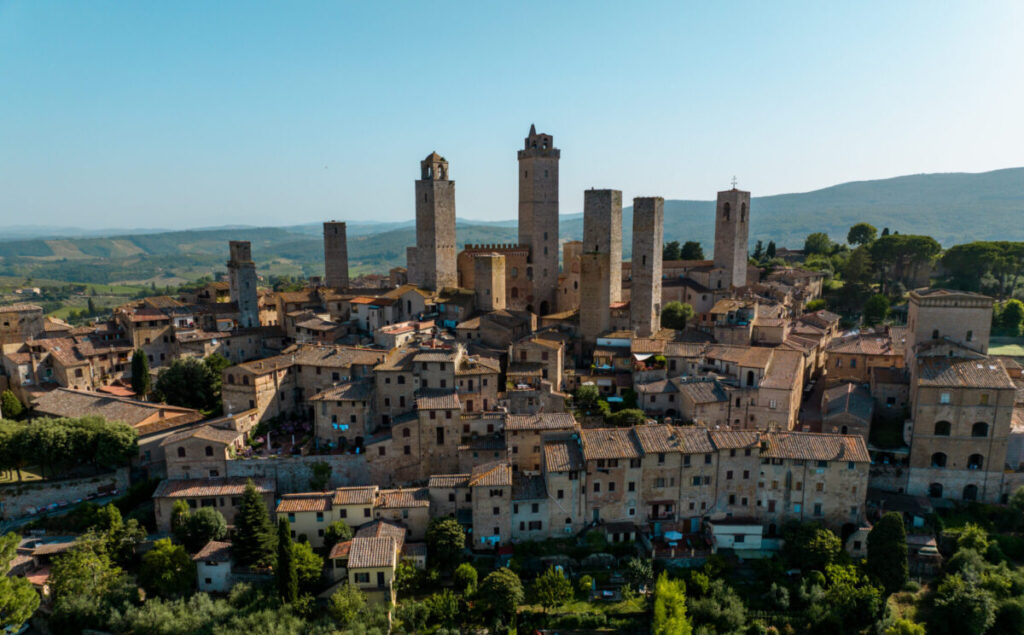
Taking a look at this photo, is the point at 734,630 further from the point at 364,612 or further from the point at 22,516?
the point at 22,516

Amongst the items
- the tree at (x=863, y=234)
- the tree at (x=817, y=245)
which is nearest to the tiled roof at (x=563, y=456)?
the tree at (x=817, y=245)

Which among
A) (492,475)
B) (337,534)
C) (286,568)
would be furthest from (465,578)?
(286,568)

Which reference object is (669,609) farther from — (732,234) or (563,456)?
(732,234)

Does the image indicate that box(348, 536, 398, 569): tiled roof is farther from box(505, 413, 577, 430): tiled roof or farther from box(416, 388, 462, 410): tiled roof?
box(505, 413, 577, 430): tiled roof

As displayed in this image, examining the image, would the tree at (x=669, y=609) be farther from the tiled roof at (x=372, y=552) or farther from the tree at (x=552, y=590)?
the tiled roof at (x=372, y=552)

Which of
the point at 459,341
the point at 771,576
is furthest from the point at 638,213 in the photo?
the point at 771,576

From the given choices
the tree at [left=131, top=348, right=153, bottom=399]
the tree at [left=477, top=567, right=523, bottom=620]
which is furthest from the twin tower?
the tree at [left=477, top=567, right=523, bottom=620]
